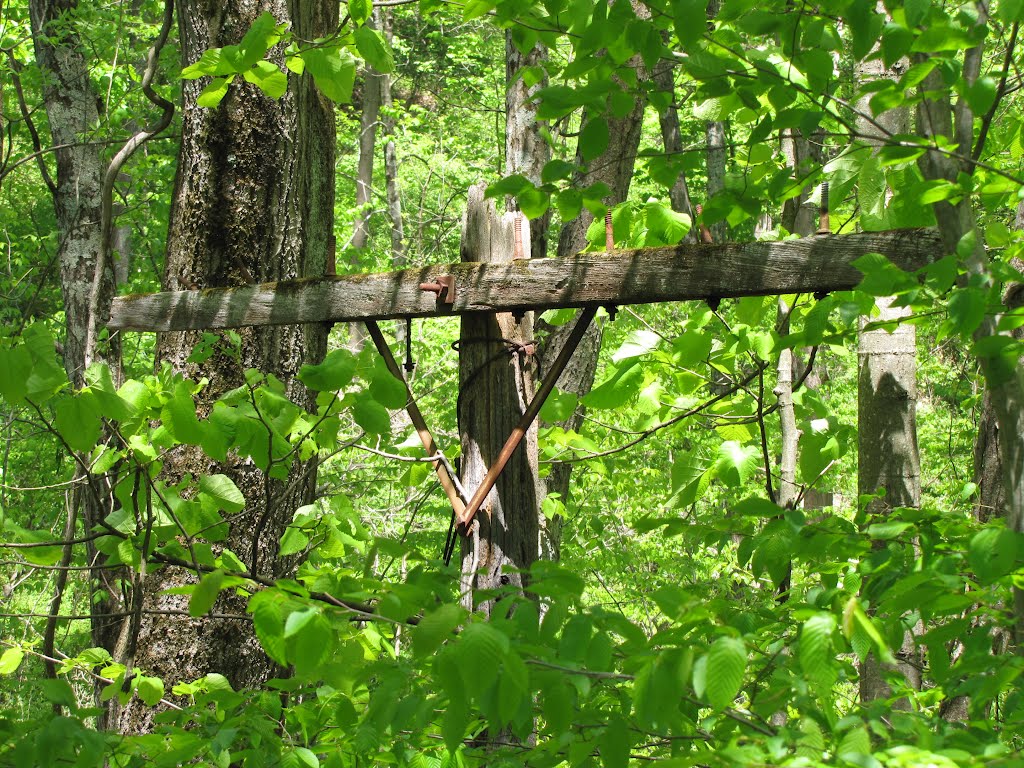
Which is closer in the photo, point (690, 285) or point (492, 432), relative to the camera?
point (690, 285)

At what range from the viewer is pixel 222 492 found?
2236mm

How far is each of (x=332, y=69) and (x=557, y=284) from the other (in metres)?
0.83

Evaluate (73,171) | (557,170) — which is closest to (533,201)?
(557,170)

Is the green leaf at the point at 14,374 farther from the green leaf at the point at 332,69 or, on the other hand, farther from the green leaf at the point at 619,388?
the green leaf at the point at 619,388

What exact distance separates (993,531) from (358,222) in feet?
33.6

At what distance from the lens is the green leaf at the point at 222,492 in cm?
222

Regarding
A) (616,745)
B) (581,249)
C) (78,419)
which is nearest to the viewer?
(616,745)

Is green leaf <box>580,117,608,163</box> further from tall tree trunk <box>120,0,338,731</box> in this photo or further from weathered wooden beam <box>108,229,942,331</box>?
tall tree trunk <box>120,0,338,731</box>

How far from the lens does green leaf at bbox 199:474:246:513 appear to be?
222 cm

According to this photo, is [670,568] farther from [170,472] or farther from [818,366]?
[170,472]

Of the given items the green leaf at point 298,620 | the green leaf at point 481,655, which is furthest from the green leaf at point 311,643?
the green leaf at point 481,655

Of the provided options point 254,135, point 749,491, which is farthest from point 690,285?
point 749,491

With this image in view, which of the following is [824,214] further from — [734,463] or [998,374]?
[734,463]

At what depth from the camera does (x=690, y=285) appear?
2098 mm
